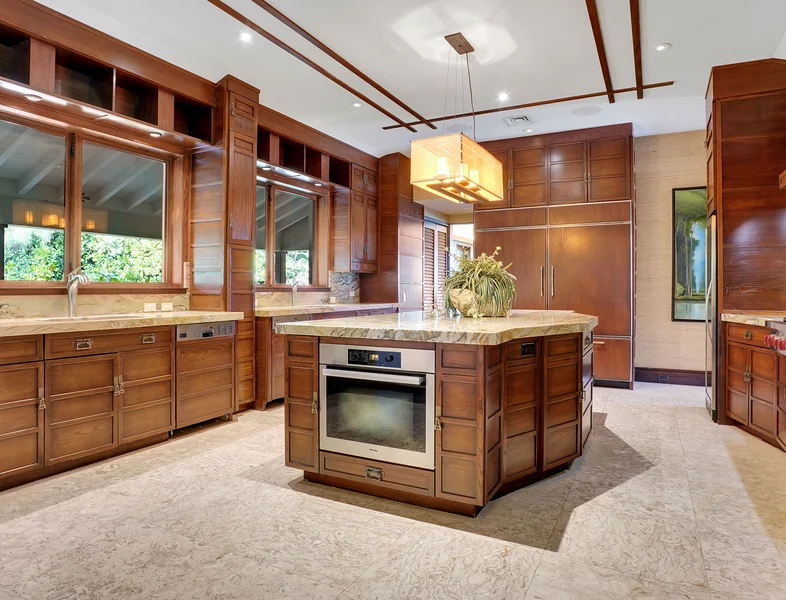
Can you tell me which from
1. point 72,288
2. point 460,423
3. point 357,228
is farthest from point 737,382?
point 72,288

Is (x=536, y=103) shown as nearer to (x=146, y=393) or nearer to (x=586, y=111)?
(x=586, y=111)

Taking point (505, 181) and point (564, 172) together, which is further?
point (505, 181)

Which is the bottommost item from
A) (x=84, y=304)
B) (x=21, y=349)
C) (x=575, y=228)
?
(x=21, y=349)

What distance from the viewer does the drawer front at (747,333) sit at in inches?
136

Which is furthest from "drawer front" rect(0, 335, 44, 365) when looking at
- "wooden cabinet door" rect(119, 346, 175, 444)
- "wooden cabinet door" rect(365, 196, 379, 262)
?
"wooden cabinet door" rect(365, 196, 379, 262)

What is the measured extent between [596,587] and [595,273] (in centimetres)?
445

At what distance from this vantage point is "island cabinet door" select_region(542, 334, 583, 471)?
105 inches

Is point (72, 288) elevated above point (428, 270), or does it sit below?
below

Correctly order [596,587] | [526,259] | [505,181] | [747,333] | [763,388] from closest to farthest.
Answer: [596,587], [763,388], [747,333], [526,259], [505,181]

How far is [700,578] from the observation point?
1.78m

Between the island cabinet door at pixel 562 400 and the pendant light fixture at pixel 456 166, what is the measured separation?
1330 millimetres

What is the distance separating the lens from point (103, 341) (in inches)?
118

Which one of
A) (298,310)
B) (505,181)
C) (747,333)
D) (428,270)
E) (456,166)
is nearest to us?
(456,166)

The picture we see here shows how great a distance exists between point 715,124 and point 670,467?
2.90 metres
